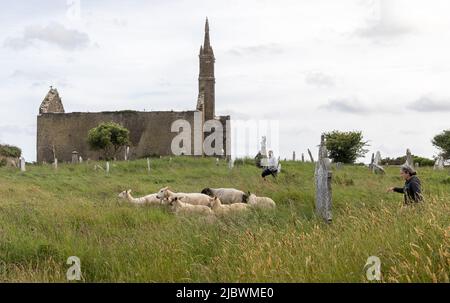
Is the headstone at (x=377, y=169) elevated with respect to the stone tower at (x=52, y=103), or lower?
lower

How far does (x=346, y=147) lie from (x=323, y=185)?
3991cm

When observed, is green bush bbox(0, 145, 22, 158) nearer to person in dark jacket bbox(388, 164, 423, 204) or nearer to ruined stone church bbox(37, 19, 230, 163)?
ruined stone church bbox(37, 19, 230, 163)

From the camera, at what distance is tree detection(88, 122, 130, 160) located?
2046 inches

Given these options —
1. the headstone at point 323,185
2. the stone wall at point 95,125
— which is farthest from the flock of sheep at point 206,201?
the stone wall at point 95,125

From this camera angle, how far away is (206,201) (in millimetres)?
16375

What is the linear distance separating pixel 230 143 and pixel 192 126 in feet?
15.4

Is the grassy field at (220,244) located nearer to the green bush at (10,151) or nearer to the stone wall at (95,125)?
the stone wall at (95,125)

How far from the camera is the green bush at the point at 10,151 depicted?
185ft

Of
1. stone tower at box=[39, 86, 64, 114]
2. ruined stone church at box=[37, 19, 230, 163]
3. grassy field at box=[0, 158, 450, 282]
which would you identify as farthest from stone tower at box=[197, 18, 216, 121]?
grassy field at box=[0, 158, 450, 282]

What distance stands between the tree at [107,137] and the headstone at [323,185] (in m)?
40.0

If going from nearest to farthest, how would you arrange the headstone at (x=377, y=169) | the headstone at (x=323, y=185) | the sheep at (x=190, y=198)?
the headstone at (x=323, y=185) → the sheep at (x=190, y=198) → the headstone at (x=377, y=169)

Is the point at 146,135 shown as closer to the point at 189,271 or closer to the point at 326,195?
the point at 326,195

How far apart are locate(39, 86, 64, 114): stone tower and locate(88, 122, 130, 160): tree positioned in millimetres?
11658

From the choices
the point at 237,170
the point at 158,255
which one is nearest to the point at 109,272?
the point at 158,255
